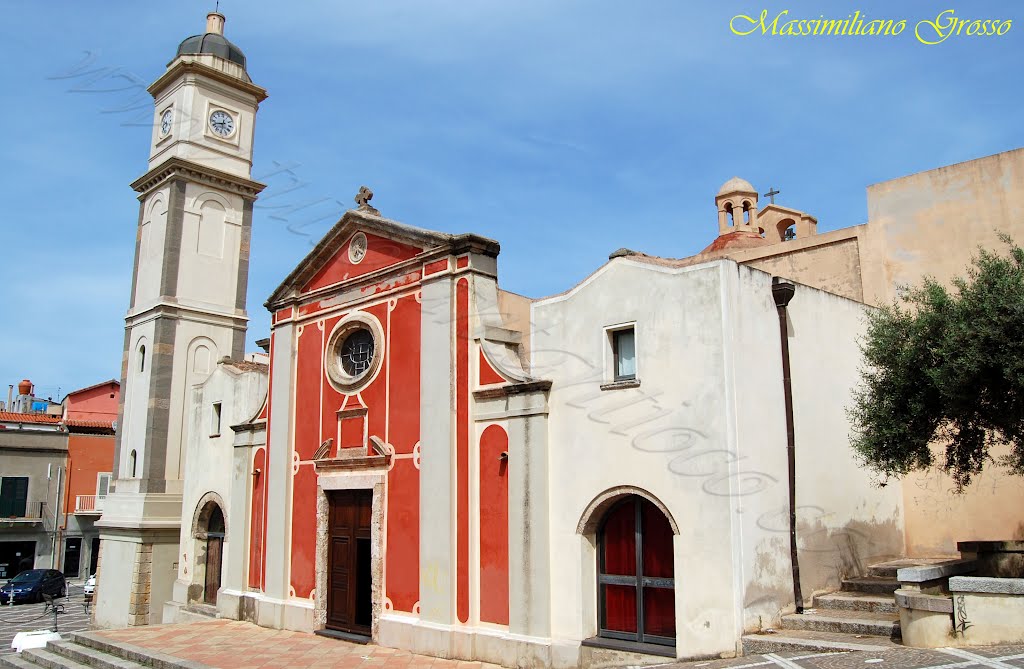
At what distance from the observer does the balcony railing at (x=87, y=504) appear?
122 feet

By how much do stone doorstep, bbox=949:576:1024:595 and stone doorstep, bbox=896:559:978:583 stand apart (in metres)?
0.44

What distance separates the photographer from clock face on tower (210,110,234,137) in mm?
23098

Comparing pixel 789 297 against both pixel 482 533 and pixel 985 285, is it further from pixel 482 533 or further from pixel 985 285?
pixel 482 533

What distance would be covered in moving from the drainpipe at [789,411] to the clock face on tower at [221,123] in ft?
57.2

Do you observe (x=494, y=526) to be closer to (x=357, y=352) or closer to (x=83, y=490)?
(x=357, y=352)

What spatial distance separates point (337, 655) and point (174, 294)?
481 inches

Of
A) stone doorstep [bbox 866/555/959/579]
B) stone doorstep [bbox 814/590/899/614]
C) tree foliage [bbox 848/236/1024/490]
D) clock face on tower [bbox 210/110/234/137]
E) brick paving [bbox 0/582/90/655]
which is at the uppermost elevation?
clock face on tower [bbox 210/110/234/137]

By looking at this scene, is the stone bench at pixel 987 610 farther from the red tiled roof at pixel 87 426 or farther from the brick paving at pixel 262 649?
the red tiled roof at pixel 87 426

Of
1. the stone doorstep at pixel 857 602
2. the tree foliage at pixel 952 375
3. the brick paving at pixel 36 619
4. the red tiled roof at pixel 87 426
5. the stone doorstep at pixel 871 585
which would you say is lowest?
the brick paving at pixel 36 619

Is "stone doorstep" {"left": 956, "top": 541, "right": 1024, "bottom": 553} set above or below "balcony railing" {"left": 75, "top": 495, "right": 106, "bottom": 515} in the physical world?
below

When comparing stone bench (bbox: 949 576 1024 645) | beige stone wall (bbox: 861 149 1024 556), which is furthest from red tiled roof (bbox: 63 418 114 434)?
stone bench (bbox: 949 576 1024 645)

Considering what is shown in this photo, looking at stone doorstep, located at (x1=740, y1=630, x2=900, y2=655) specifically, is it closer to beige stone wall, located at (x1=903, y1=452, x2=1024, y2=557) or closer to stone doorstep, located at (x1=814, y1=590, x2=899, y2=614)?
stone doorstep, located at (x1=814, y1=590, x2=899, y2=614)

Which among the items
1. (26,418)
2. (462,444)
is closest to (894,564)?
(462,444)

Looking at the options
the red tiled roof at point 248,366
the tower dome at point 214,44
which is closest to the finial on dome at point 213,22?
the tower dome at point 214,44
